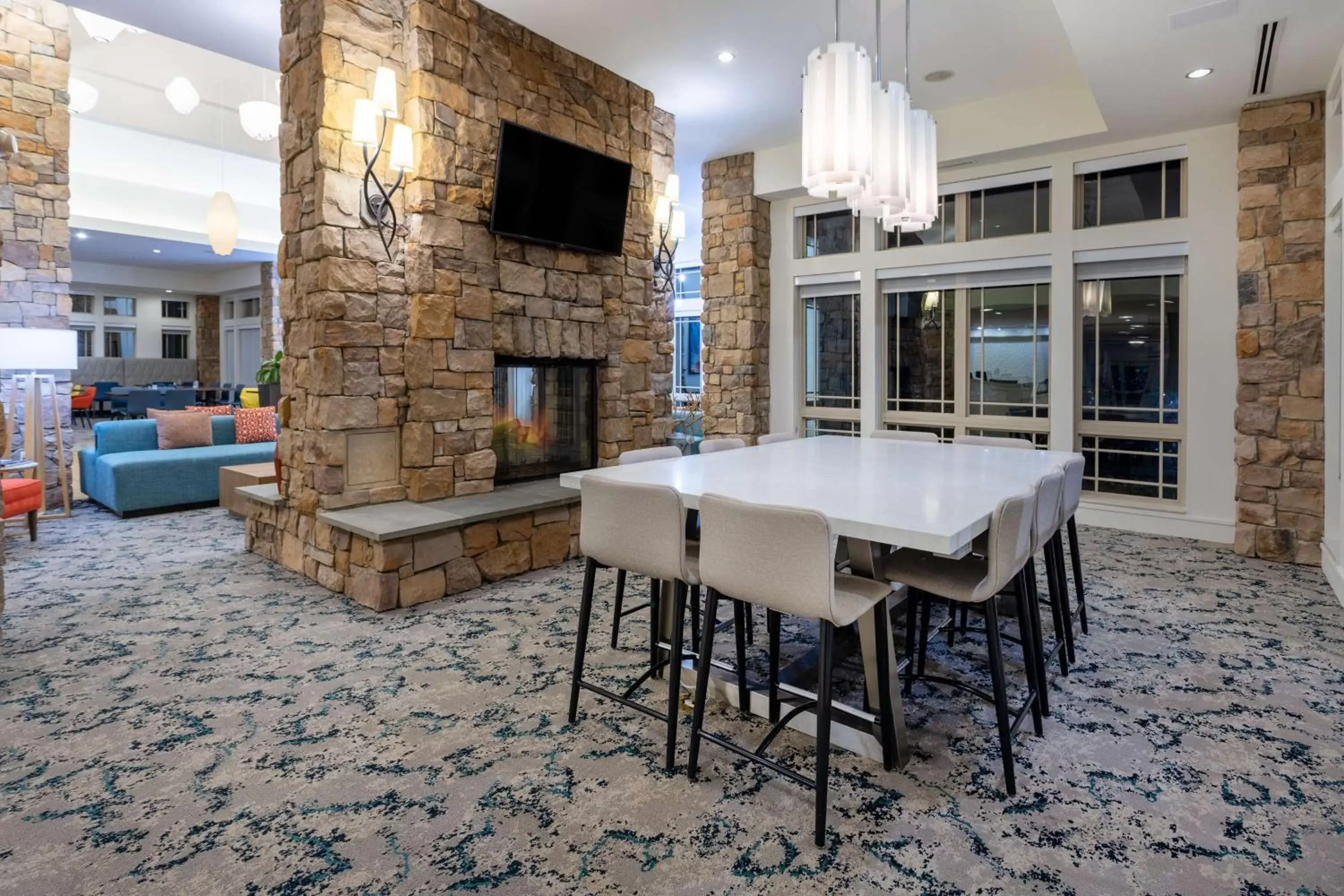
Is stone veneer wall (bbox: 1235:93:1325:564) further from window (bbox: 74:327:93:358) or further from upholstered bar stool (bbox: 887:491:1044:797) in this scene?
window (bbox: 74:327:93:358)

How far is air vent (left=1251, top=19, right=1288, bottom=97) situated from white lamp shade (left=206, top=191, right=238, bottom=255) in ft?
29.1

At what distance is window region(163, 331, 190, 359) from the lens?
15.2 meters

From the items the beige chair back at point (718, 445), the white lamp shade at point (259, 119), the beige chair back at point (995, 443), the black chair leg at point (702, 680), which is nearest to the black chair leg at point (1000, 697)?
the black chair leg at point (702, 680)

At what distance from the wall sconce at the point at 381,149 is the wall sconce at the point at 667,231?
197 cm

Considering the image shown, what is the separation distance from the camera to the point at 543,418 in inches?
191

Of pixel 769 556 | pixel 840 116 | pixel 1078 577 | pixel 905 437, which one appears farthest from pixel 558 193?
pixel 1078 577

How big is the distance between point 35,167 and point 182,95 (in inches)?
53.9

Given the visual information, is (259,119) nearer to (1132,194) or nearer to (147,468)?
(147,468)

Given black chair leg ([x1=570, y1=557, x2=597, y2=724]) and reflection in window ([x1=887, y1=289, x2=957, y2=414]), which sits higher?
reflection in window ([x1=887, y1=289, x2=957, y2=414])

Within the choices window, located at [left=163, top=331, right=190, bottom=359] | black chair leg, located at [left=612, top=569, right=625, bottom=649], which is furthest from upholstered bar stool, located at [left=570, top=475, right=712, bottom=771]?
window, located at [left=163, top=331, right=190, bottom=359]

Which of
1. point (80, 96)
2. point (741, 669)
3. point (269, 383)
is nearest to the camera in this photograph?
point (741, 669)

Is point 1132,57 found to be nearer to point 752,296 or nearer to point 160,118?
point 752,296

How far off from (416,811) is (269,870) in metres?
0.35

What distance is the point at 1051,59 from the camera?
4684mm
